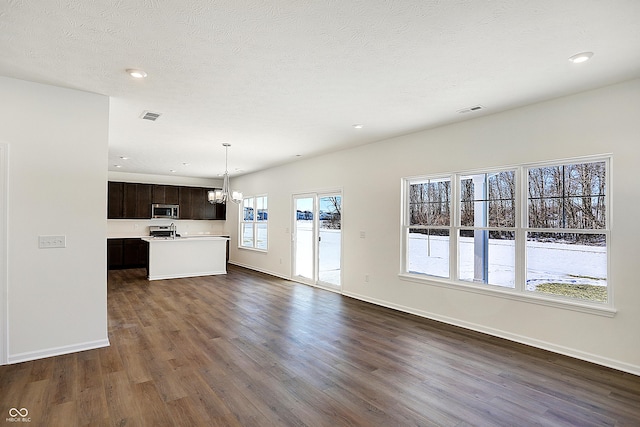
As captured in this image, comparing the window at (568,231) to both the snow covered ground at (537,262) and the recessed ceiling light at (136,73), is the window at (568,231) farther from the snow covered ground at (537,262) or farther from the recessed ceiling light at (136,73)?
the recessed ceiling light at (136,73)

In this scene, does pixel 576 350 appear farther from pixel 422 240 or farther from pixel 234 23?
pixel 234 23

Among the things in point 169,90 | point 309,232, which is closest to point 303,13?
point 169,90

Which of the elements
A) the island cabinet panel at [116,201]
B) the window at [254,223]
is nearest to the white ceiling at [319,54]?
the window at [254,223]

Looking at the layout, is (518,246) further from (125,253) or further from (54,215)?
(125,253)

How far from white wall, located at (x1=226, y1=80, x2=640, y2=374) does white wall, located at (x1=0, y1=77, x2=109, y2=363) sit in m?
3.78

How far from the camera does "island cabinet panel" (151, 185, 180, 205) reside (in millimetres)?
9688

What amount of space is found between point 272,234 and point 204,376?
5.44 metres

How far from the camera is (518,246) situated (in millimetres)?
3916

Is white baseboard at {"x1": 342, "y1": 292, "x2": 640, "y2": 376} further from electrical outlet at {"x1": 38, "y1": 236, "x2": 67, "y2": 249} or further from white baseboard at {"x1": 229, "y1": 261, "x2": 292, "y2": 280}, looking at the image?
electrical outlet at {"x1": 38, "y1": 236, "x2": 67, "y2": 249}

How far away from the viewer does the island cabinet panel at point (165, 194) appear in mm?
9688

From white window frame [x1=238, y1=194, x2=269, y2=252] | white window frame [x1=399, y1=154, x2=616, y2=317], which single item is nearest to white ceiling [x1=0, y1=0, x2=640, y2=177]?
white window frame [x1=399, y1=154, x2=616, y2=317]

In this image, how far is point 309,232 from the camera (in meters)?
7.16

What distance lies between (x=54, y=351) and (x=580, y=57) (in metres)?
5.36

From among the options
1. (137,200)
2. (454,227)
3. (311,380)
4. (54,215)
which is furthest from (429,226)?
(137,200)
